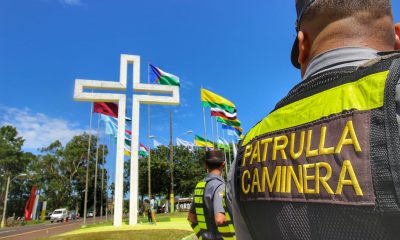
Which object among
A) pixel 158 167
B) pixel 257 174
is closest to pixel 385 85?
pixel 257 174

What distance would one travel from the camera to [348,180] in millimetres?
851

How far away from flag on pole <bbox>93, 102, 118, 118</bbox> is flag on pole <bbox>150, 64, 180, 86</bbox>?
279cm

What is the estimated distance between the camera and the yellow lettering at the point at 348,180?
82cm

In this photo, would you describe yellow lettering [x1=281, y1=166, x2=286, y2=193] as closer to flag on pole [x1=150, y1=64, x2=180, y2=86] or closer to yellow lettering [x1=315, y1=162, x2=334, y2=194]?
yellow lettering [x1=315, y1=162, x2=334, y2=194]

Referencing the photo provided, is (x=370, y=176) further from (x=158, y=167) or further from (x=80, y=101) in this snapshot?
(x=158, y=167)

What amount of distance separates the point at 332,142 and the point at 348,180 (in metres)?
0.11

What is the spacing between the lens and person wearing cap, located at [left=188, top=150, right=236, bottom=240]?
3.09 m

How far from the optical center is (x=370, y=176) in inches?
31.7

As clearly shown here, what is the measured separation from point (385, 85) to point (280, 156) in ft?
1.21

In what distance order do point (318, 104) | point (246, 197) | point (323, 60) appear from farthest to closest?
point (246, 197) < point (323, 60) < point (318, 104)

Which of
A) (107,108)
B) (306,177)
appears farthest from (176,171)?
(306,177)

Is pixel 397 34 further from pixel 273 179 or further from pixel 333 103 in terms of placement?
pixel 273 179

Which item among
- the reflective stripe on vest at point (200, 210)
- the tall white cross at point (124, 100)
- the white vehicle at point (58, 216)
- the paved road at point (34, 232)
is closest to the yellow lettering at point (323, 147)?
the reflective stripe on vest at point (200, 210)

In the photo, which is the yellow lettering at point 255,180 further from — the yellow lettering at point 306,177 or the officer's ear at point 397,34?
the officer's ear at point 397,34
